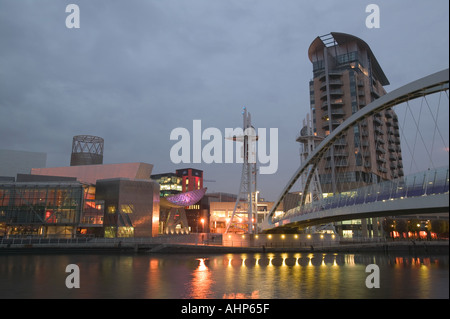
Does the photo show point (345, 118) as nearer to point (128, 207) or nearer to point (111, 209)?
point (128, 207)

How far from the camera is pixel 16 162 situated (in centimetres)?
9106

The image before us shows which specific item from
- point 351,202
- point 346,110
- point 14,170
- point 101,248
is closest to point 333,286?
point 351,202

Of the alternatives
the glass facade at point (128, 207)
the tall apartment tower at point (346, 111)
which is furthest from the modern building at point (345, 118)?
the glass facade at point (128, 207)

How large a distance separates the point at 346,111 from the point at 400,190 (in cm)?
7096

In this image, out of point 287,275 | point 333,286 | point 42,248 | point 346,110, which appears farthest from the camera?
point 346,110

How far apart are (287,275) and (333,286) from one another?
5.04 m

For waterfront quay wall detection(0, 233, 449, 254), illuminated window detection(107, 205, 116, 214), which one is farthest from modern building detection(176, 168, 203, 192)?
waterfront quay wall detection(0, 233, 449, 254)

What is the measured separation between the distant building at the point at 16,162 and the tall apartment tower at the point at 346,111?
73403 mm

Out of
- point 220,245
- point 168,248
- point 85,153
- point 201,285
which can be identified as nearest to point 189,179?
point 85,153

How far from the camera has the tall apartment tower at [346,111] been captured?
80.7m

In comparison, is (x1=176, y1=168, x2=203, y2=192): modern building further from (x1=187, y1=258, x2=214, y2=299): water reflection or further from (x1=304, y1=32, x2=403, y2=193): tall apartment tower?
(x1=187, y1=258, x2=214, y2=299): water reflection

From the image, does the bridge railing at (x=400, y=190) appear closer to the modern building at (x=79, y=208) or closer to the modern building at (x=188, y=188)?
the modern building at (x=79, y=208)
